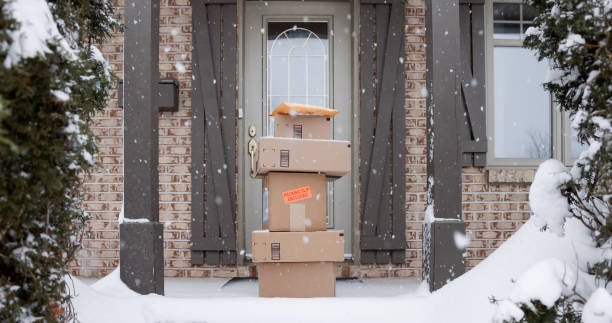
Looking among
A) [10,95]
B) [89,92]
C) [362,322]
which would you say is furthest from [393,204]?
[10,95]

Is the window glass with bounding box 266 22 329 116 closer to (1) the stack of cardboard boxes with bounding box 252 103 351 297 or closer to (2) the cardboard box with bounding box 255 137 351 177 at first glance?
(1) the stack of cardboard boxes with bounding box 252 103 351 297

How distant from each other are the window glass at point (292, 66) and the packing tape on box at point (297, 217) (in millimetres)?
1639

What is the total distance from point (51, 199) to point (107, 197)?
294 centimetres

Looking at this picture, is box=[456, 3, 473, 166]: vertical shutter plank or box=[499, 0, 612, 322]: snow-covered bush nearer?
box=[499, 0, 612, 322]: snow-covered bush

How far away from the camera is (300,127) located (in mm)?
3451

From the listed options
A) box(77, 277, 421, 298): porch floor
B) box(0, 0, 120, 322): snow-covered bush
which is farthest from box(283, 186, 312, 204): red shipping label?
box(0, 0, 120, 322): snow-covered bush

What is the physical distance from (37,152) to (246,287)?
239 centimetres

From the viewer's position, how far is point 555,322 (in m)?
1.82

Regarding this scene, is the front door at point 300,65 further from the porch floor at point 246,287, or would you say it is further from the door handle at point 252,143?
the porch floor at point 246,287

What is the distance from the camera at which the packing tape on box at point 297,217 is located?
3.32 m

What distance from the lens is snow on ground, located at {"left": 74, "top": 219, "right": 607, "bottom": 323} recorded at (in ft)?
7.98

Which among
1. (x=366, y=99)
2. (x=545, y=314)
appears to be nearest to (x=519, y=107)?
(x=366, y=99)

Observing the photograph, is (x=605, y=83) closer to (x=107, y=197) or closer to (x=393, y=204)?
(x=393, y=204)

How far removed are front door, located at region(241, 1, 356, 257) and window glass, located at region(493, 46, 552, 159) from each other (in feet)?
4.67
